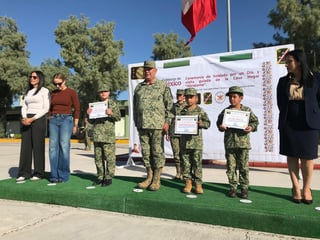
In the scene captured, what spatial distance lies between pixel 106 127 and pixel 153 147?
0.86 metres

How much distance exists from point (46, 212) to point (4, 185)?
52.3 inches

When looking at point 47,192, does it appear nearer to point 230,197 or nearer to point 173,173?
point 230,197

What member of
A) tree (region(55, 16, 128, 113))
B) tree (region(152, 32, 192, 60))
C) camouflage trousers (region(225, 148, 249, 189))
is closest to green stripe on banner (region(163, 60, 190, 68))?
camouflage trousers (region(225, 148, 249, 189))

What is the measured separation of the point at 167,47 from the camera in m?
28.1

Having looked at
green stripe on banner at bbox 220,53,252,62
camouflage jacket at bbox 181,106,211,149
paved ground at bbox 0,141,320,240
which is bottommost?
paved ground at bbox 0,141,320,240

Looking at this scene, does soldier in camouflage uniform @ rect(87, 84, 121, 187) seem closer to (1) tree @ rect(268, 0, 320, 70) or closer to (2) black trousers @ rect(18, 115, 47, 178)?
(2) black trousers @ rect(18, 115, 47, 178)

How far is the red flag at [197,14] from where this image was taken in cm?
859

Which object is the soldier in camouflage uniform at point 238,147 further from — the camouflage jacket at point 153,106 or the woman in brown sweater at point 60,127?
the woman in brown sweater at point 60,127

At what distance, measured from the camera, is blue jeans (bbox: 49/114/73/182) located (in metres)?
5.35

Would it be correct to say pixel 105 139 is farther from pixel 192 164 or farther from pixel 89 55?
pixel 89 55

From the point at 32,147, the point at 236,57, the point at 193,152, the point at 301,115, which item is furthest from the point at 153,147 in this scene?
the point at 236,57

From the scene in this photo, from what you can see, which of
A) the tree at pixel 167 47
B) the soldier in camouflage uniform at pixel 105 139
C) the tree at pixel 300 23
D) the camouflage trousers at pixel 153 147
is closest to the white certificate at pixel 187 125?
the camouflage trousers at pixel 153 147

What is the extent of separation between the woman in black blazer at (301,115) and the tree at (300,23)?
16.4 m

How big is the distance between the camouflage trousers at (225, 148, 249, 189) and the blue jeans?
8.69ft
